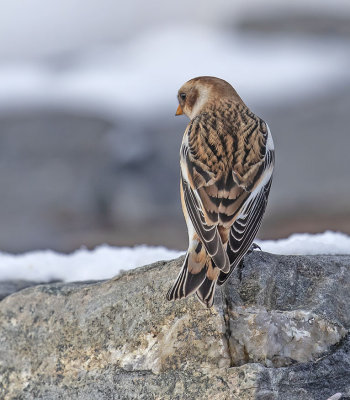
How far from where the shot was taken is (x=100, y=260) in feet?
15.3

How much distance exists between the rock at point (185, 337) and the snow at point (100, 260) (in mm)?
508

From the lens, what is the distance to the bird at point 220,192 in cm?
317

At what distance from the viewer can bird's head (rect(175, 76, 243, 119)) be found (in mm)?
4395

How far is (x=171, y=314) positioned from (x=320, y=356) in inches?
23.4

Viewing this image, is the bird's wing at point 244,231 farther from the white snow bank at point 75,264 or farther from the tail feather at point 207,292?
the white snow bank at point 75,264

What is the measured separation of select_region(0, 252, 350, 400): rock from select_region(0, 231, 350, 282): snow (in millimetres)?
508

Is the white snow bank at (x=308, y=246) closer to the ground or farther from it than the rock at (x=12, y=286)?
farther from it

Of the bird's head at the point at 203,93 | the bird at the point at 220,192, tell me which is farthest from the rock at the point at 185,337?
the bird's head at the point at 203,93

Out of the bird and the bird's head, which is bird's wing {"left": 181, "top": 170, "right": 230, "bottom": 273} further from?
the bird's head

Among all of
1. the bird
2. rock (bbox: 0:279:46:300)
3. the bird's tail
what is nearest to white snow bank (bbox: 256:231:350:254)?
the bird

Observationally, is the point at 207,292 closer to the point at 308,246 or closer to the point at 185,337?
the point at 185,337

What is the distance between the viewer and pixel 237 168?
3559 mm

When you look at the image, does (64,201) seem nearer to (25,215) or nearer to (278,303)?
(25,215)

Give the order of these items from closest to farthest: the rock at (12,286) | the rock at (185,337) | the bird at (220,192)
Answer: the rock at (185,337) < the bird at (220,192) < the rock at (12,286)
